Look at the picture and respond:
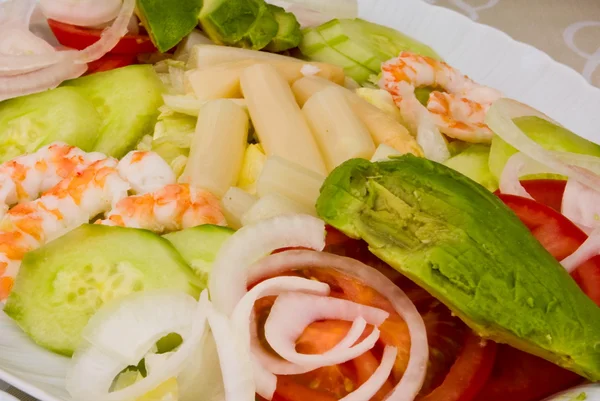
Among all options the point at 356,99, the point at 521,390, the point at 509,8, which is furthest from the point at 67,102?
the point at 509,8

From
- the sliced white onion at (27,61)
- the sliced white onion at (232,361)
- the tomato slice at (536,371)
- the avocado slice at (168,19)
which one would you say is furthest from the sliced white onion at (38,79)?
the tomato slice at (536,371)

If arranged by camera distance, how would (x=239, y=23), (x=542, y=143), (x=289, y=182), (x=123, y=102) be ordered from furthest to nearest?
(x=239, y=23) < (x=123, y=102) < (x=542, y=143) < (x=289, y=182)

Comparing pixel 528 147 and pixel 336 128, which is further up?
pixel 528 147

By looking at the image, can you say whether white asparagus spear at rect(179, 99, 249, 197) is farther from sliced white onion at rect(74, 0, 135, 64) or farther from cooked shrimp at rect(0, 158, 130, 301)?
sliced white onion at rect(74, 0, 135, 64)

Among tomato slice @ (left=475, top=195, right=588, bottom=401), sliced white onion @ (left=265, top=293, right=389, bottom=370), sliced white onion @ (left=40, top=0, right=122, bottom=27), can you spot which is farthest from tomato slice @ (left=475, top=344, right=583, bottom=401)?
sliced white onion @ (left=40, top=0, right=122, bottom=27)

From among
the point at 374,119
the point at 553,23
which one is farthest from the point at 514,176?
the point at 553,23

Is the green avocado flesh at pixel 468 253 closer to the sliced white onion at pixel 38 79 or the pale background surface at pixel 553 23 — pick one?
the sliced white onion at pixel 38 79

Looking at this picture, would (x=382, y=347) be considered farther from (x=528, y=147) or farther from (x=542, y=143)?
(x=542, y=143)
